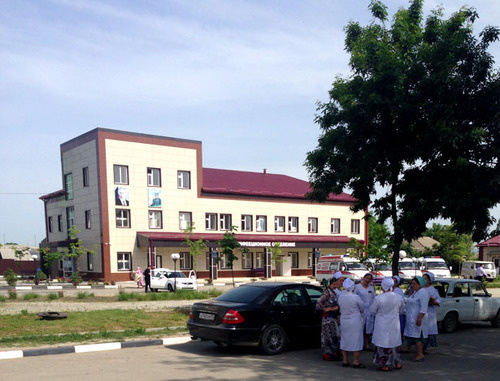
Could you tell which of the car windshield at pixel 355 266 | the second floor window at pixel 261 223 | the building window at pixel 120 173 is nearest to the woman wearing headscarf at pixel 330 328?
the car windshield at pixel 355 266

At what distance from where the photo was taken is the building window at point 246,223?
159 ft

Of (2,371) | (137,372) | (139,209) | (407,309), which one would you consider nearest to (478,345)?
(407,309)

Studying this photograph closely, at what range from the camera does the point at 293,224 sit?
5166cm

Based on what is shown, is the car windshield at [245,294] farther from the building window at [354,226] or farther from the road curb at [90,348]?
the building window at [354,226]

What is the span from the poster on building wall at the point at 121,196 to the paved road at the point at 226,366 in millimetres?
31718

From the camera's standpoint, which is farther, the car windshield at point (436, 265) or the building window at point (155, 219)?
the building window at point (155, 219)

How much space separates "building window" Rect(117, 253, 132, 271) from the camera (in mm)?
41562

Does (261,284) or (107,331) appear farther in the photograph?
(107,331)

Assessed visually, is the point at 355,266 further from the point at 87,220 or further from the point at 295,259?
the point at 87,220

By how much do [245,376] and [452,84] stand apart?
30.1 feet

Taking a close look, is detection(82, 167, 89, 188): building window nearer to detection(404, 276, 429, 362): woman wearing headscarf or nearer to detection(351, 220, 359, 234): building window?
detection(351, 220, 359, 234): building window

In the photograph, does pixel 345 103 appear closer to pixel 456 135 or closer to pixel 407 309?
pixel 456 135

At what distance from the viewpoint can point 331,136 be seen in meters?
15.5

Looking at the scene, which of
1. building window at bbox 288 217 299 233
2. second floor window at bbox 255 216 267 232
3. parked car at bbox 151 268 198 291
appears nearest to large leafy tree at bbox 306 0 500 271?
parked car at bbox 151 268 198 291
